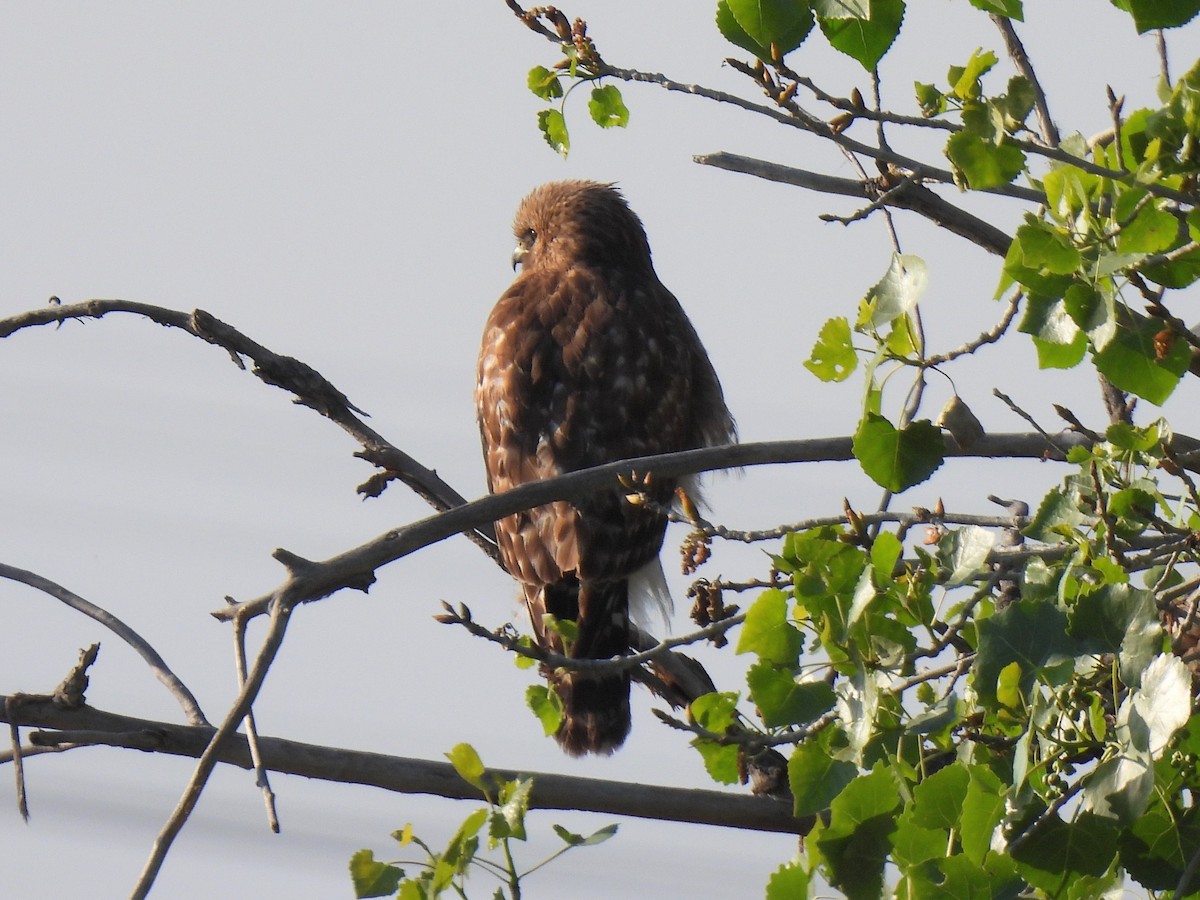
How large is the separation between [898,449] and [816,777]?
559 mm

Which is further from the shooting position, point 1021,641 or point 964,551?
point 964,551

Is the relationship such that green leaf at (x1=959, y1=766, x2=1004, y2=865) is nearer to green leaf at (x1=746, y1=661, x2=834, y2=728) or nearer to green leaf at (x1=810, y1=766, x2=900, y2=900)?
green leaf at (x1=810, y1=766, x2=900, y2=900)

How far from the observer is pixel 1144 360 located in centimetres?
239

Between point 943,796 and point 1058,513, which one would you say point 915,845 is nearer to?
point 943,796

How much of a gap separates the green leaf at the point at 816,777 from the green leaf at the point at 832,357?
606 mm

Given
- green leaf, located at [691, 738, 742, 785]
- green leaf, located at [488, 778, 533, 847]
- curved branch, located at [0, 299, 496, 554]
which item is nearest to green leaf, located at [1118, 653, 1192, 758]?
green leaf, located at [488, 778, 533, 847]

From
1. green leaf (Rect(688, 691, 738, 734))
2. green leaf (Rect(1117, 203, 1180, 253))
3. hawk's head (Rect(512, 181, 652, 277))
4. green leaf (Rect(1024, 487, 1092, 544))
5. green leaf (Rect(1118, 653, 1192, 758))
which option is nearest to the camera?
green leaf (Rect(1118, 653, 1192, 758))

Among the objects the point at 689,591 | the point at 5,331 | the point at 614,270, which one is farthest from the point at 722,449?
the point at 614,270

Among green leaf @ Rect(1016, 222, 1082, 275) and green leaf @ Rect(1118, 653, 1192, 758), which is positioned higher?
green leaf @ Rect(1016, 222, 1082, 275)

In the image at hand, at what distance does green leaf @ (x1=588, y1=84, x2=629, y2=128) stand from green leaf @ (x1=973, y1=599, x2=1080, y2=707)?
5.24 ft

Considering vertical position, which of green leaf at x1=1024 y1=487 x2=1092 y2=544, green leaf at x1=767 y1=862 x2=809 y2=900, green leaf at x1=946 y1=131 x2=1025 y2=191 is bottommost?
green leaf at x1=767 y1=862 x2=809 y2=900

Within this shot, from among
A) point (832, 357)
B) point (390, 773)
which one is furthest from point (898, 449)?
point (390, 773)

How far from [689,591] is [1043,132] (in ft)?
4.59

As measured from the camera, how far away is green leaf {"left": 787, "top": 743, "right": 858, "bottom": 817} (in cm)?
246
